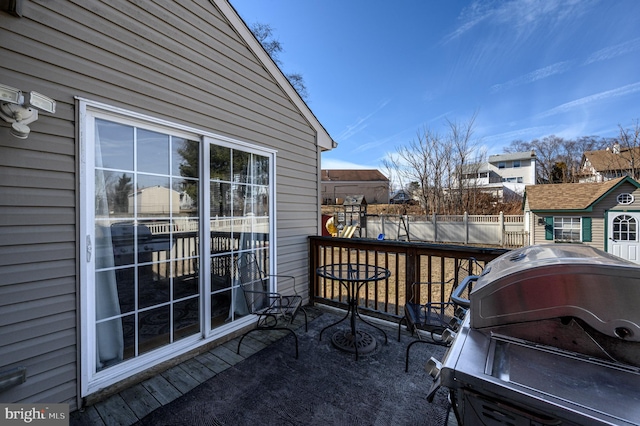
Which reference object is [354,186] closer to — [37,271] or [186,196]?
[186,196]

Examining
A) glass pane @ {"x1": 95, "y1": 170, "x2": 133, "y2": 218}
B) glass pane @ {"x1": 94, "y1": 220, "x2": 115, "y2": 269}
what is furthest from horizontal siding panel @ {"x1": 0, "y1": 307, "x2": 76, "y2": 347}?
glass pane @ {"x1": 95, "y1": 170, "x2": 133, "y2": 218}

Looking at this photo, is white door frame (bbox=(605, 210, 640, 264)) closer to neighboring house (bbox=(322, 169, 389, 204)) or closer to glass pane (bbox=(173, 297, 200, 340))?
glass pane (bbox=(173, 297, 200, 340))

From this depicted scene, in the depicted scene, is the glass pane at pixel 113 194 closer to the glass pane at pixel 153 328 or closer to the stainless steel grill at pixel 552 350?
the glass pane at pixel 153 328

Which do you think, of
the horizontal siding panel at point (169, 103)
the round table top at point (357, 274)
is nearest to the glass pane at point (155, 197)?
the horizontal siding panel at point (169, 103)

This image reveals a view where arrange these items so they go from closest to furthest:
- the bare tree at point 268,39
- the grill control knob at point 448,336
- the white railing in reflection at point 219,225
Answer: the grill control knob at point 448,336 → the white railing in reflection at point 219,225 → the bare tree at point 268,39

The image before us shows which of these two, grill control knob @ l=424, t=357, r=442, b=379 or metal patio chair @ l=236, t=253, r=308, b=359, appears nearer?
grill control knob @ l=424, t=357, r=442, b=379

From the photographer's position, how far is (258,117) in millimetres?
3094

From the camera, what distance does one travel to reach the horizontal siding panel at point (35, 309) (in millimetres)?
1542

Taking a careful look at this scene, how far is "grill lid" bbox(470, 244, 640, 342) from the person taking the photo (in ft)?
2.77

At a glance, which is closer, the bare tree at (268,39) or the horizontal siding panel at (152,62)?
the horizontal siding panel at (152,62)

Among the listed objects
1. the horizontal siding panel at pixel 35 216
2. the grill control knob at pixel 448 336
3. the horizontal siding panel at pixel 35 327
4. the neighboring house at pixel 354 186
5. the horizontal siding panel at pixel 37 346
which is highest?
the neighboring house at pixel 354 186

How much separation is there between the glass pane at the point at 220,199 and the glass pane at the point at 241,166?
168mm

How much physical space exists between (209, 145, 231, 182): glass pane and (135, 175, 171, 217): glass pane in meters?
0.44

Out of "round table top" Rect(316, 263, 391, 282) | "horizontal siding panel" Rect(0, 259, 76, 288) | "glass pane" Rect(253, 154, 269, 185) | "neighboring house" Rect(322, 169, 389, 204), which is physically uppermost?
"neighboring house" Rect(322, 169, 389, 204)
